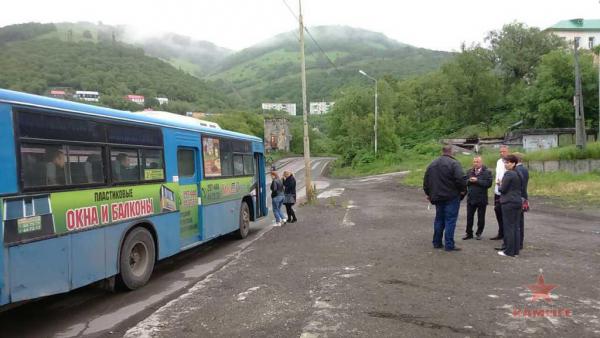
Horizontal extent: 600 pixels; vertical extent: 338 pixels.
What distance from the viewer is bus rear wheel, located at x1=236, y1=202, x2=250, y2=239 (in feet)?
41.9

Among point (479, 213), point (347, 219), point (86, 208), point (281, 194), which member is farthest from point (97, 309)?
point (347, 219)

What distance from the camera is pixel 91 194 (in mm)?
6504

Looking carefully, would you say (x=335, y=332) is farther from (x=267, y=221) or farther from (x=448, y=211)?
(x=267, y=221)

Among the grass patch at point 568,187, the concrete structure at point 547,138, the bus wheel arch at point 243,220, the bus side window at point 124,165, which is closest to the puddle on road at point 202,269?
the bus side window at point 124,165

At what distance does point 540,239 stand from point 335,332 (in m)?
7.40

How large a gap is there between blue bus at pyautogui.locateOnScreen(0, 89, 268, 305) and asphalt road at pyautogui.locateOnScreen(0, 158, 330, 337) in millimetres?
394

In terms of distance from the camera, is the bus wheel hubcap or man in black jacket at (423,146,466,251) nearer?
the bus wheel hubcap

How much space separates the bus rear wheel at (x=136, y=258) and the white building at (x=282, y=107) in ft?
354

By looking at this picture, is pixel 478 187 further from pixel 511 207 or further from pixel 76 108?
pixel 76 108

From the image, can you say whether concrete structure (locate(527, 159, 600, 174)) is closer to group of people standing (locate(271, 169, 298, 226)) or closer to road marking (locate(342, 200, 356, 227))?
road marking (locate(342, 200, 356, 227))

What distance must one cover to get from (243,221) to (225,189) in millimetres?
1739

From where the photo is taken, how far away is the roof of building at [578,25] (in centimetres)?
10151

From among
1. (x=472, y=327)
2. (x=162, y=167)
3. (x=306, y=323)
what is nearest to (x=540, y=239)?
(x=472, y=327)

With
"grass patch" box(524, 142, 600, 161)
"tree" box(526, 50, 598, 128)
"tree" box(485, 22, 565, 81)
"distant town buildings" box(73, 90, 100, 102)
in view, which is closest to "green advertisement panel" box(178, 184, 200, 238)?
"distant town buildings" box(73, 90, 100, 102)
